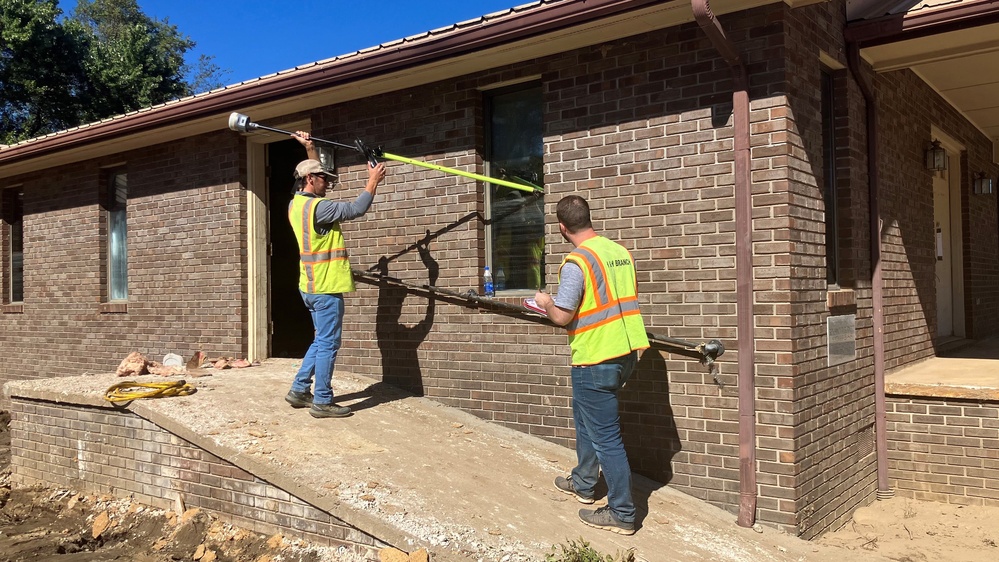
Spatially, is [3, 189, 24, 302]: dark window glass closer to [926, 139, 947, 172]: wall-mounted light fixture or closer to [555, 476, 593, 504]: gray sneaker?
[555, 476, 593, 504]: gray sneaker

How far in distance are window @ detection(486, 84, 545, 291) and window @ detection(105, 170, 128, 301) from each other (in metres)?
5.43

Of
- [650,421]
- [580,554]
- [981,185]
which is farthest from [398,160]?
[981,185]

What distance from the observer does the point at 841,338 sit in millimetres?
5777

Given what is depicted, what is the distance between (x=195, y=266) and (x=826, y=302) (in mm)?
6550

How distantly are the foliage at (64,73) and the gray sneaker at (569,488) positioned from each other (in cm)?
1711

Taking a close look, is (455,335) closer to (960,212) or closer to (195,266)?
(195,266)

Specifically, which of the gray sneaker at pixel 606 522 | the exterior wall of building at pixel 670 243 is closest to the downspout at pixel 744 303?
the exterior wall of building at pixel 670 243

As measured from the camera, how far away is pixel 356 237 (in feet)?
23.7

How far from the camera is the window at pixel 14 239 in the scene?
37.4 feet

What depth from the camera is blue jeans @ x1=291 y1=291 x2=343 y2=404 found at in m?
5.62

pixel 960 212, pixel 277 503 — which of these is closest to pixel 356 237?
pixel 277 503

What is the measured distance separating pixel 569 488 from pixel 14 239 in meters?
10.5

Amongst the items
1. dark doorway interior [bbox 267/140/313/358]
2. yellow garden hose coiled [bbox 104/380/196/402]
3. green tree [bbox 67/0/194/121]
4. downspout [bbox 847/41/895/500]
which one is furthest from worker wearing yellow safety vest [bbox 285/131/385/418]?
green tree [bbox 67/0/194/121]

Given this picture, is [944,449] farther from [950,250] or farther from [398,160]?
[398,160]
